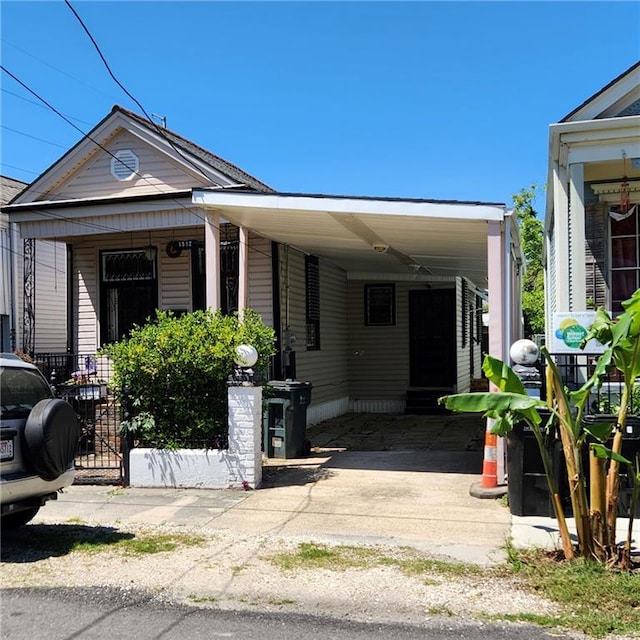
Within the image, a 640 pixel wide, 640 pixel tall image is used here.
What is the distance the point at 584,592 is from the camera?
14.1 feet

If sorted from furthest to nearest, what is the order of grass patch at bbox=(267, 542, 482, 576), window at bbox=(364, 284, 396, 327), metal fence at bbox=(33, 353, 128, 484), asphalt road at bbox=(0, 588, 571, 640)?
window at bbox=(364, 284, 396, 327) < metal fence at bbox=(33, 353, 128, 484) < grass patch at bbox=(267, 542, 482, 576) < asphalt road at bbox=(0, 588, 571, 640)

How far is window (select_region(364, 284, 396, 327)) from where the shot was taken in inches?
622

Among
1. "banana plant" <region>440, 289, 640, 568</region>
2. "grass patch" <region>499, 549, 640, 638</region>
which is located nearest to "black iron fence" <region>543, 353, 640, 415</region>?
"banana plant" <region>440, 289, 640, 568</region>

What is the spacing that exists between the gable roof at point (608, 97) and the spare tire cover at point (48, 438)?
6892 mm

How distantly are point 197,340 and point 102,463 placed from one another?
8.24 feet

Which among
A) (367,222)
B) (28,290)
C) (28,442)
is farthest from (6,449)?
(28,290)

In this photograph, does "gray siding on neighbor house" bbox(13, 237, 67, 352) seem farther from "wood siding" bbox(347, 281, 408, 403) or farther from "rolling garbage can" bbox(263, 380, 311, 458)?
"rolling garbage can" bbox(263, 380, 311, 458)

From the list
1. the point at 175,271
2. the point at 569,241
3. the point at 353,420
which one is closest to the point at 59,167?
the point at 175,271

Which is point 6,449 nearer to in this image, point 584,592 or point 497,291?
point 584,592

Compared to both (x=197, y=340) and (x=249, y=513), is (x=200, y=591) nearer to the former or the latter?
(x=249, y=513)

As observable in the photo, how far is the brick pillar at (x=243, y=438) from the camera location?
25.2 feet

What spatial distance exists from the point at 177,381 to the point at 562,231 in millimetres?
5363

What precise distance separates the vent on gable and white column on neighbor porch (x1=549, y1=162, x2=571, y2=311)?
280 inches

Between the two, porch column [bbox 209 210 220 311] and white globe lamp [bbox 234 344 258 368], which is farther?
porch column [bbox 209 210 220 311]
